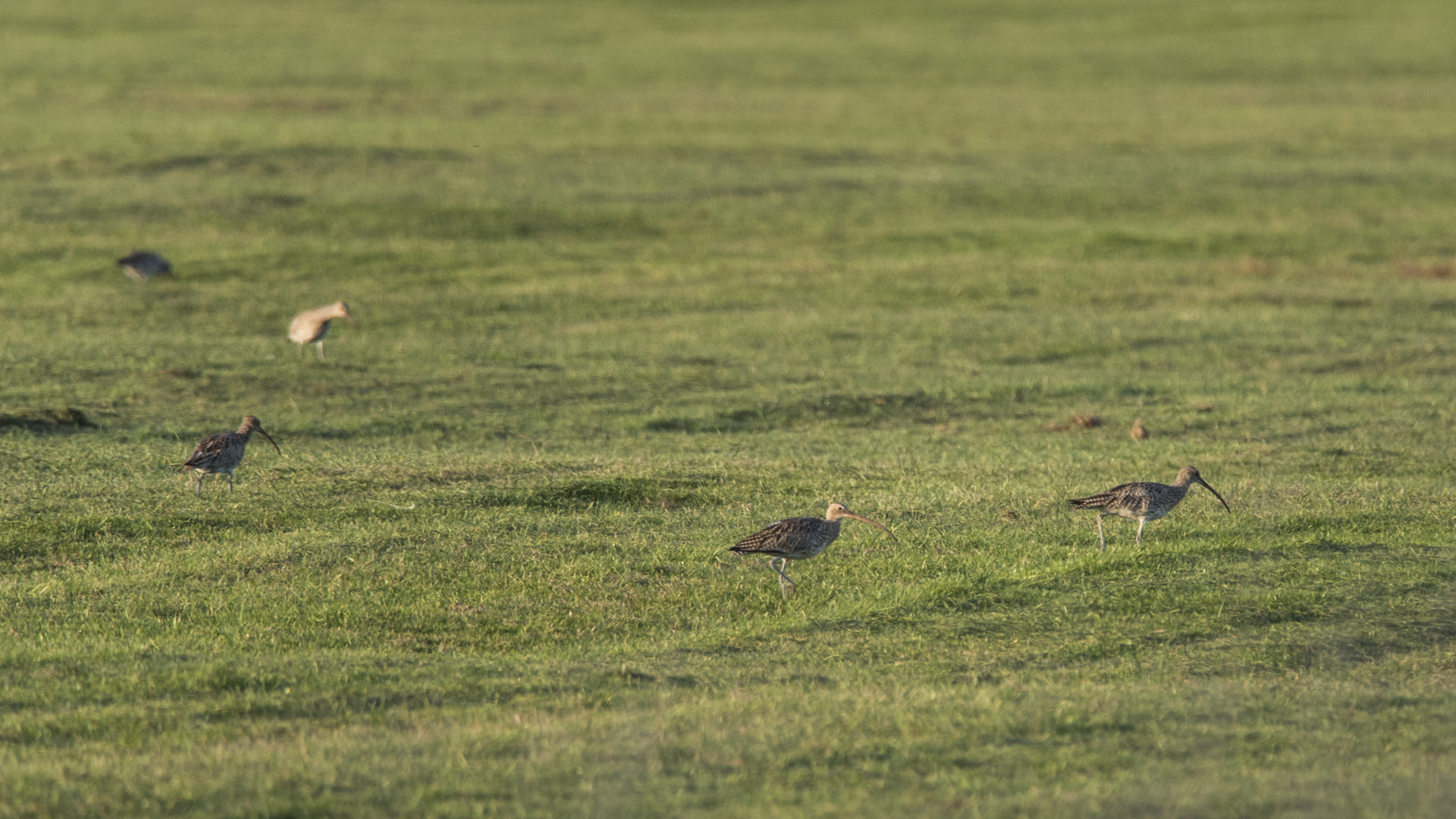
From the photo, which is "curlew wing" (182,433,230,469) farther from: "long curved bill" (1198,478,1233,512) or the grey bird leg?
"long curved bill" (1198,478,1233,512)

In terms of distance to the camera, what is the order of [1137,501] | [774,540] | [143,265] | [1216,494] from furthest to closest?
[143,265]
[1216,494]
[1137,501]
[774,540]

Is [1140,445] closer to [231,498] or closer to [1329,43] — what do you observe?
[231,498]

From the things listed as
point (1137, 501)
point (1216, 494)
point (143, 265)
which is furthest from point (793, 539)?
point (143, 265)

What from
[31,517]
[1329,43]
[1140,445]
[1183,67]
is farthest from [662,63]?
[31,517]

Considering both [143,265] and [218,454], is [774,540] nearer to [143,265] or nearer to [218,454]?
[218,454]

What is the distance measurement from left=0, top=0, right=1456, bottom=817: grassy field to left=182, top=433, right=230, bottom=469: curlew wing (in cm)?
62

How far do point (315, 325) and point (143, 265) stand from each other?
782 cm

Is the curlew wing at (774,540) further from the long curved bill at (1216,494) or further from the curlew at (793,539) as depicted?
the long curved bill at (1216,494)

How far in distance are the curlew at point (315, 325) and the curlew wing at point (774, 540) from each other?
43.3 ft

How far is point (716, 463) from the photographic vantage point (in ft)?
61.4

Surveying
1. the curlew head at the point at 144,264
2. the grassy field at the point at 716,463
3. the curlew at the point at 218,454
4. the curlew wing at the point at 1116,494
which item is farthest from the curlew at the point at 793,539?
the curlew head at the point at 144,264

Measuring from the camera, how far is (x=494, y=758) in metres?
9.52

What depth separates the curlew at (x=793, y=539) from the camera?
12875 millimetres

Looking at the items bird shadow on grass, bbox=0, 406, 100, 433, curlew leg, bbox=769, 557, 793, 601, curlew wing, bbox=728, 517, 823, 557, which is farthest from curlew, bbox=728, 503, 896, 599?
bird shadow on grass, bbox=0, 406, 100, 433
